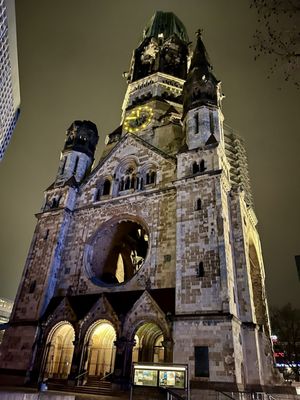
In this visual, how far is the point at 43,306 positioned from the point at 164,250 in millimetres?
8971

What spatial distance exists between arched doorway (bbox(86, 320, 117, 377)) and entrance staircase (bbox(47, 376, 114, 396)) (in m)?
1.60

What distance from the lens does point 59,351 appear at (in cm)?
1930

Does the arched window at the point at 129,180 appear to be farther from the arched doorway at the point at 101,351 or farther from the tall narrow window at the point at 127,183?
the arched doorway at the point at 101,351

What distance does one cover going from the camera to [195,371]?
13.9 metres

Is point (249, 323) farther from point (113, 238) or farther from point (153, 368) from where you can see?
point (113, 238)

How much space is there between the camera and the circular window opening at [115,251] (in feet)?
71.6

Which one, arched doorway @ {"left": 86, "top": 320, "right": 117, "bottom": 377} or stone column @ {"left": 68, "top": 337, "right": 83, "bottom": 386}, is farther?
arched doorway @ {"left": 86, "top": 320, "right": 117, "bottom": 377}

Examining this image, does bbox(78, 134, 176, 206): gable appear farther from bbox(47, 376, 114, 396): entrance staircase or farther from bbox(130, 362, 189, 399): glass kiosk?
bbox(130, 362, 189, 399): glass kiosk

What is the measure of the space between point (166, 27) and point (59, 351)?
46.7 metres

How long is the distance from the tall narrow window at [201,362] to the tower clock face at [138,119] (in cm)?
2289

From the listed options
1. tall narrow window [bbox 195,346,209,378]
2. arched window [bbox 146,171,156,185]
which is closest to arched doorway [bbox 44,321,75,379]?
tall narrow window [bbox 195,346,209,378]

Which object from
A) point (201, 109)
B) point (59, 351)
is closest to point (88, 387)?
point (59, 351)

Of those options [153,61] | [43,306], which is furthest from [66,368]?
[153,61]

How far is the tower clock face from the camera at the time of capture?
3184 centimetres
